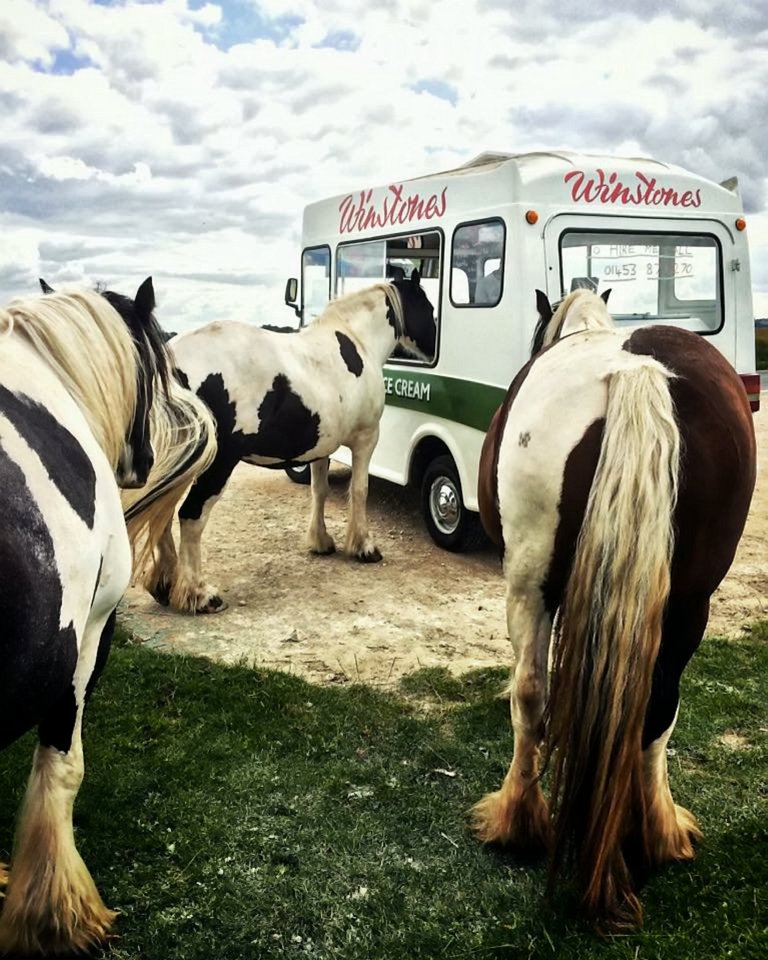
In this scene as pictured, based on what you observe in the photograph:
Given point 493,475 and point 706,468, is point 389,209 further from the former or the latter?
point 706,468

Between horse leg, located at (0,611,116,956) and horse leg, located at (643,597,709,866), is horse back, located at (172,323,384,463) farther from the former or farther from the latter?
horse leg, located at (643,597,709,866)

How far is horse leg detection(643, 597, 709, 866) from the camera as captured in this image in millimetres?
2322

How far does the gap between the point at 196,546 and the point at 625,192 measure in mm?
4026

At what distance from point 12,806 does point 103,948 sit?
93cm

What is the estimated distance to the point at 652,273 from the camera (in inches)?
243

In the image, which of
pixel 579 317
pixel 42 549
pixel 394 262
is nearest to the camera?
pixel 42 549

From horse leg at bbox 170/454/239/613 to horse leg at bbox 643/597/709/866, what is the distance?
10.9 feet

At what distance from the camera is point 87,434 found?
2.02 meters

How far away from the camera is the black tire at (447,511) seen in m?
6.28

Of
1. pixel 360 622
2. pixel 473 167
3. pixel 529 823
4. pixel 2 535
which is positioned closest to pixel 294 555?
pixel 360 622

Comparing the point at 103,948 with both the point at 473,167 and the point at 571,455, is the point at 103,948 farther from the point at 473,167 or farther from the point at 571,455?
the point at 473,167

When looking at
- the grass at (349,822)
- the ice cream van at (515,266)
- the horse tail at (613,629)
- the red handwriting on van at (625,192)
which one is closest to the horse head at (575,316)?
the horse tail at (613,629)

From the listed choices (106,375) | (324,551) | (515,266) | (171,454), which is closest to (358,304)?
(515,266)

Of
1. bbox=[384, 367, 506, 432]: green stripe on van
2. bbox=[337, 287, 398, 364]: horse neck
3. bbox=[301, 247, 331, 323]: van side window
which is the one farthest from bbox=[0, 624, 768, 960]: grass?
bbox=[301, 247, 331, 323]: van side window
